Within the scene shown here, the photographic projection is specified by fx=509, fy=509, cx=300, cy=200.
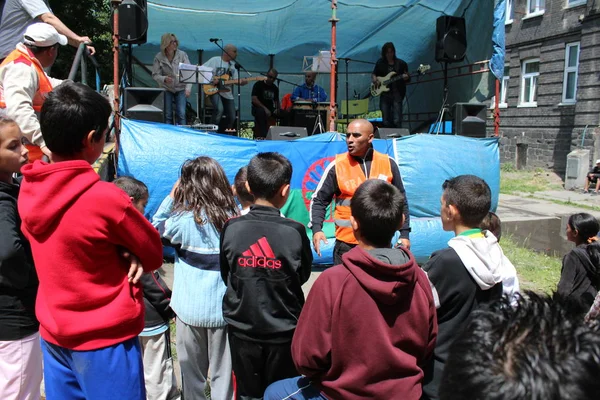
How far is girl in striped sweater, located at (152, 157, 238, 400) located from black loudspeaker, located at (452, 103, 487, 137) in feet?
19.7

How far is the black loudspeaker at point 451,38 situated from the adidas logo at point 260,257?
7823 millimetres

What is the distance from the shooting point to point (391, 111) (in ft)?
33.7

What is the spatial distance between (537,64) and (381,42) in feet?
37.6

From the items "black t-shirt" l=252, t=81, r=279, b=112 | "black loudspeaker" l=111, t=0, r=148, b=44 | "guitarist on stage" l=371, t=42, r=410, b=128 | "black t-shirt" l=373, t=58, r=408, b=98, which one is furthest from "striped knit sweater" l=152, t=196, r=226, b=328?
"black t-shirt" l=252, t=81, r=279, b=112

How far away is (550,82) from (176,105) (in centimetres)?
1529

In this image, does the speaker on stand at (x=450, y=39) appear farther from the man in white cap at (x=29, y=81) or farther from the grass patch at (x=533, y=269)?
the man in white cap at (x=29, y=81)

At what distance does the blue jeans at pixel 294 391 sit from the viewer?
2.03 meters

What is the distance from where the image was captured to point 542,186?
56.3 feet

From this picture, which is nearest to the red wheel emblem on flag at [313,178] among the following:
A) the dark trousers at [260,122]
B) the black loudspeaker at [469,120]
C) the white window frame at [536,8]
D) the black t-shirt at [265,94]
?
the black loudspeaker at [469,120]

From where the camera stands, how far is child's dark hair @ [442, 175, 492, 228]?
2.46m

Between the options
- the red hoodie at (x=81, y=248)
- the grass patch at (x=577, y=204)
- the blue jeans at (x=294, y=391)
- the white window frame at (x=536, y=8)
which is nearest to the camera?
the red hoodie at (x=81, y=248)

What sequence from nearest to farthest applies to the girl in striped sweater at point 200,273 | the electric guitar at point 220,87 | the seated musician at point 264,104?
the girl in striped sweater at point 200,273 → the electric guitar at point 220,87 → the seated musician at point 264,104

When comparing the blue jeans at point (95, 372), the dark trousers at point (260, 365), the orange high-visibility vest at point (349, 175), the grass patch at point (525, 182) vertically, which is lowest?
the grass patch at point (525, 182)

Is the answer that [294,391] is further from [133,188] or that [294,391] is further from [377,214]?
[133,188]
